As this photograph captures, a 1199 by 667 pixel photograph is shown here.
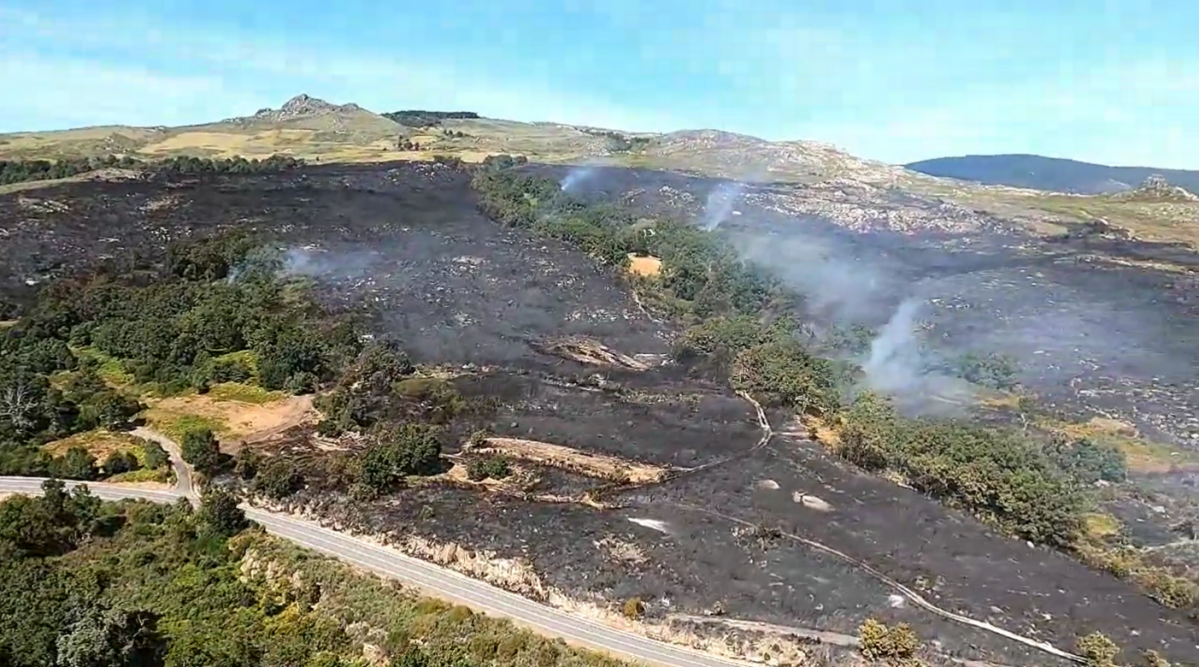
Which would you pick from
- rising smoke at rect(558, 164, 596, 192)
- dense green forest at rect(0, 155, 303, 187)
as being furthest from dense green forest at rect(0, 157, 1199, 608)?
dense green forest at rect(0, 155, 303, 187)

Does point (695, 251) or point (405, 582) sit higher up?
point (695, 251)

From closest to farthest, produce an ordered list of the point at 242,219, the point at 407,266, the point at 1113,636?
→ 1. the point at 1113,636
2. the point at 407,266
3. the point at 242,219

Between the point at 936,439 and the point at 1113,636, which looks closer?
the point at 1113,636

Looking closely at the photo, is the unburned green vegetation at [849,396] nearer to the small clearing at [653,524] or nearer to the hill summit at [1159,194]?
the small clearing at [653,524]

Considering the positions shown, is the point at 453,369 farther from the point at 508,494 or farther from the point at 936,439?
the point at 936,439

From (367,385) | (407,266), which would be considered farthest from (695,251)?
(367,385)

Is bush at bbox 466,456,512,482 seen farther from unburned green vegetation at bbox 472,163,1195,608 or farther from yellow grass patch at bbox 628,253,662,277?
yellow grass patch at bbox 628,253,662,277
